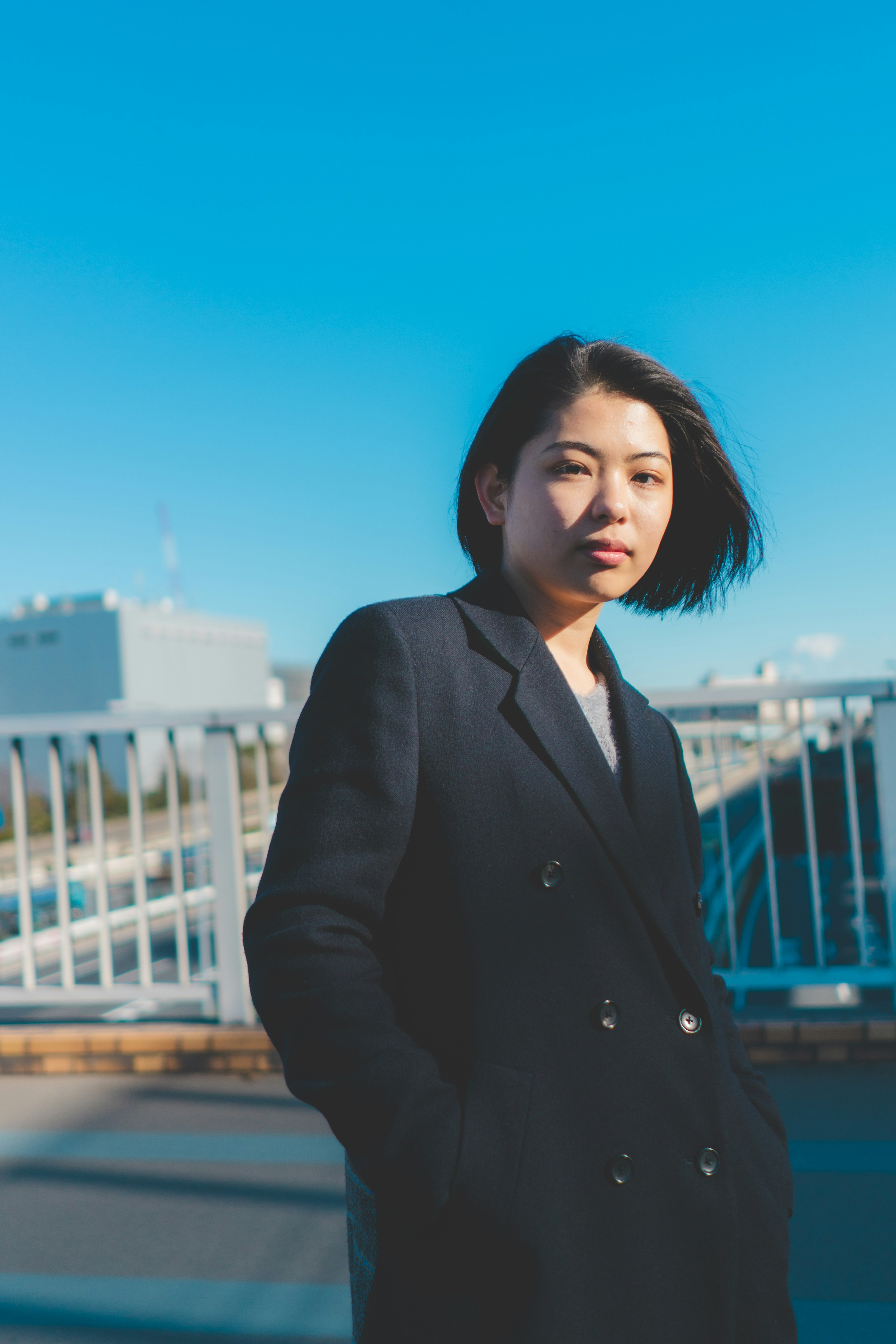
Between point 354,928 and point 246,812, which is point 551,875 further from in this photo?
point 246,812

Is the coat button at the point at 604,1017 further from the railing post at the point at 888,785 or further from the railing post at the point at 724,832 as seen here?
the railing post at the point at 888,785

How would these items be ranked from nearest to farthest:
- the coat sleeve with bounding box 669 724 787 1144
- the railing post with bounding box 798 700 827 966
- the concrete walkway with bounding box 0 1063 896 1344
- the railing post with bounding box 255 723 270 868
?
the coat sleeve with bounding box 669 724 787 1144 → the concrete walkway with bounding box 0 1063 896 1344 → the railing post with bounding box 798 700 827 966 → the railing post with bounding box 255 723 270 868

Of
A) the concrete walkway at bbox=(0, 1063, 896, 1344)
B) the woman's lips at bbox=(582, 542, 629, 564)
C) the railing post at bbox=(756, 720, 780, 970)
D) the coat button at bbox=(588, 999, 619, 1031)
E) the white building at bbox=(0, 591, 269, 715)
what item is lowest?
the concrete walkway at bbox=(0, 1063, 896, 1344)

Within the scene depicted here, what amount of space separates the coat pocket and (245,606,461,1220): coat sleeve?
0.02 meters

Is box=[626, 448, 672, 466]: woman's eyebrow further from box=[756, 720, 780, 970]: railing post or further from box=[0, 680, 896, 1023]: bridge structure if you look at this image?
box=[756, 720, 780, 970]: railing post

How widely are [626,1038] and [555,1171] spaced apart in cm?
15

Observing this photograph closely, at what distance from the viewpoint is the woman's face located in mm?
1115

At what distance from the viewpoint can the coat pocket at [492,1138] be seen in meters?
0.90

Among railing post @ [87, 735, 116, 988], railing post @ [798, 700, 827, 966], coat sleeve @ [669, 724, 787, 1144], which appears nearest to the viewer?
coat sleeve @ [669, 724, 787, 1144]

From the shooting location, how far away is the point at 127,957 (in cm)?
2683

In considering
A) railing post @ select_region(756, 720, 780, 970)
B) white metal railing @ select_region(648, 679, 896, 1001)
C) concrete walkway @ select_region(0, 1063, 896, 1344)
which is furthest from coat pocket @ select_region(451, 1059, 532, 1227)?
railing post @ select_region(756, 720, 780, 970)

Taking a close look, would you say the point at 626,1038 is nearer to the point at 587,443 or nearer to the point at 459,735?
the point at 459,735

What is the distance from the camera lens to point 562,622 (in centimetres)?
123

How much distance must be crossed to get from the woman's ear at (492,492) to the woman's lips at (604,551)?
0.15 meters
